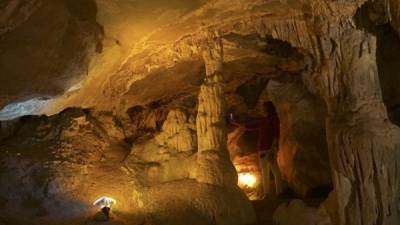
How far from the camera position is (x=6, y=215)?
7.25 metres

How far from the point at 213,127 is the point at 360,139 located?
2745 millimetres

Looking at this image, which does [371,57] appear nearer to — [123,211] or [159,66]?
[159,66]

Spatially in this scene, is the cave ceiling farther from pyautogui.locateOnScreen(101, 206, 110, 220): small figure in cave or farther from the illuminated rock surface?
pyautogui.locateOnScreen(101, 206, 110, 220): small figure in cave

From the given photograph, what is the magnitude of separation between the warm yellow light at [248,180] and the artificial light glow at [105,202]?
776 centimetres

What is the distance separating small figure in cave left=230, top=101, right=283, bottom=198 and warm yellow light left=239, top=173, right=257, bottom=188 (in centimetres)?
75

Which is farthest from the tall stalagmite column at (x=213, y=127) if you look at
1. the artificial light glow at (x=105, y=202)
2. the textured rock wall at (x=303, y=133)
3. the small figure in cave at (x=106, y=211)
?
the textured rock wall at (x=303, y=133)

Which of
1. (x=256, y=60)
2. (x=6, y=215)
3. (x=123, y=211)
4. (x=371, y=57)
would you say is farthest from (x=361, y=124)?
(x=6, y=215)

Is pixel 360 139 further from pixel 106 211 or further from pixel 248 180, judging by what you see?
pixel 248 180

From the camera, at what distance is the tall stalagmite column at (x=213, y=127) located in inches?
294

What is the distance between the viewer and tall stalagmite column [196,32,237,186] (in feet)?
24.5

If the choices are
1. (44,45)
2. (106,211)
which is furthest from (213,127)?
(44,45)

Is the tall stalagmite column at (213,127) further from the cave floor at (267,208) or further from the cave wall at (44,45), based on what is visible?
the cave wall at (44,45)

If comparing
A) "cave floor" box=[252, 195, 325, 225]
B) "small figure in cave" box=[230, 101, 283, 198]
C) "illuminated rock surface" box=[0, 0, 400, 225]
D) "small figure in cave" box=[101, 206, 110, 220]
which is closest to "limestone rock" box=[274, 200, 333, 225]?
"illuminated rock surface" box=[0, 0, 400, 225]

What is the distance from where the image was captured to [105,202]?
336 inches
